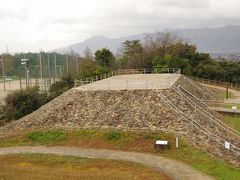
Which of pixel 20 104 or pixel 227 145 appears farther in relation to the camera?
pixel 20 104

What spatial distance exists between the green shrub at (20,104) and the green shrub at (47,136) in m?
8.50

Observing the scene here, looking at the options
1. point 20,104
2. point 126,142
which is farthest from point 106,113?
point 20,104

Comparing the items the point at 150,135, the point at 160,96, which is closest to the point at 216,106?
the point at 160,96

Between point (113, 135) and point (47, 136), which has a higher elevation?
point (113, 135)

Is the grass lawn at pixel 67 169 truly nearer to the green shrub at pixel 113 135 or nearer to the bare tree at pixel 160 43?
the green shrub at pixel 113 135

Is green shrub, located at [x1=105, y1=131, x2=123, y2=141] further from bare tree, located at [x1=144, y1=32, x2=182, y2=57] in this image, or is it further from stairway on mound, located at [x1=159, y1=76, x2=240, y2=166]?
bare tree, located at [x1=144, y1=32, x2=182, y2=57]

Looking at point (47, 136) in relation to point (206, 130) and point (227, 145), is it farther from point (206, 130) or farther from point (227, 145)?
point (227, 145)

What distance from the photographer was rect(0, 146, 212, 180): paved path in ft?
75.2

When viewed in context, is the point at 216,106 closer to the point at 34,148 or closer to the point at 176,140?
the point at 176,140

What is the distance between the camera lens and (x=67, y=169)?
24.7 metres

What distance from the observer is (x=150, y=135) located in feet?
95.9

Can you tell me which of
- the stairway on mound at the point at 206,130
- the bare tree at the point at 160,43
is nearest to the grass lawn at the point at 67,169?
the stairway on mound at the point at 206,130

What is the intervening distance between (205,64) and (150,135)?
42108mm

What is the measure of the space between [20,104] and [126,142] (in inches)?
604
